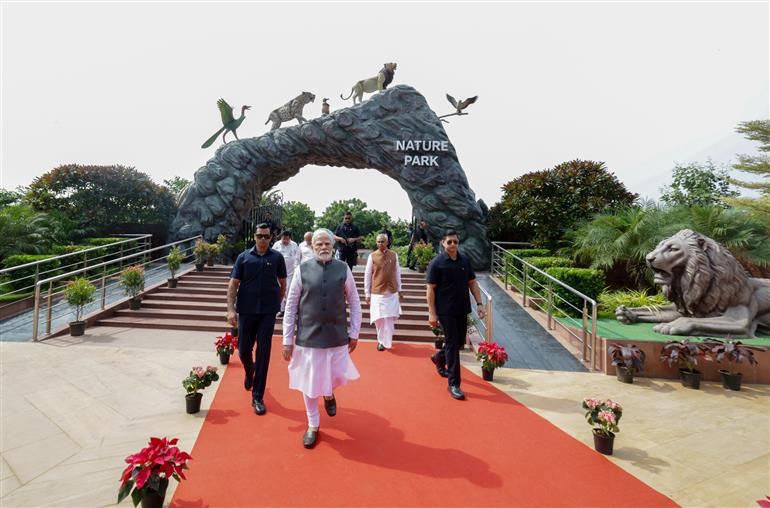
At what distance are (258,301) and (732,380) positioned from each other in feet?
18.3

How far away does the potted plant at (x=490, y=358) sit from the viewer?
4.27 m

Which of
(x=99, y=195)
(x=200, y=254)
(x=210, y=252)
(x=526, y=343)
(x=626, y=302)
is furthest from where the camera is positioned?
(x=99, y=195)

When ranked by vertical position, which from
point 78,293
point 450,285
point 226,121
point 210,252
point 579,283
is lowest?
point 78,293

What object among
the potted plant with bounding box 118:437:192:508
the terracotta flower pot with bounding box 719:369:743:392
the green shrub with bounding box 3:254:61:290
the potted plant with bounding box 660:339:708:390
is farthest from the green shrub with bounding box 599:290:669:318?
the green shrub with bounding box 3:254:61:290

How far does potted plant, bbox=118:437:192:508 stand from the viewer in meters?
1.95

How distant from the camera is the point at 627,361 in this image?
4297mm

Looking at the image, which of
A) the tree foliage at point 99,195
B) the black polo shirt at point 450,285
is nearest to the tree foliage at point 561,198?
the black polo shirt at point 450,285

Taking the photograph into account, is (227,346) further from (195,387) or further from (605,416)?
(605,416)

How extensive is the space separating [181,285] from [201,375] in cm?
600

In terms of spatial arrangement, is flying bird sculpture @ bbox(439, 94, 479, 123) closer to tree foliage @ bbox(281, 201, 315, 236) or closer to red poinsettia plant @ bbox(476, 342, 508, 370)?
red poinsettia plant @ bbox(476, 342, 508, 370)

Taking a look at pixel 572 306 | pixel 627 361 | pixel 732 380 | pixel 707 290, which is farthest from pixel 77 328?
pixel 707 290

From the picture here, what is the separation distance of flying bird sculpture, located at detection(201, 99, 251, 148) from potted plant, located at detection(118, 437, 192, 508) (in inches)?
617

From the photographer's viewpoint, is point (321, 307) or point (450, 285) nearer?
point (321, 307)

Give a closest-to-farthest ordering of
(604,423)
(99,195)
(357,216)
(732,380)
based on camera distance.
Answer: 1. (604,423)
2. (732,380)
3. (99,195)
4. (357,216)
